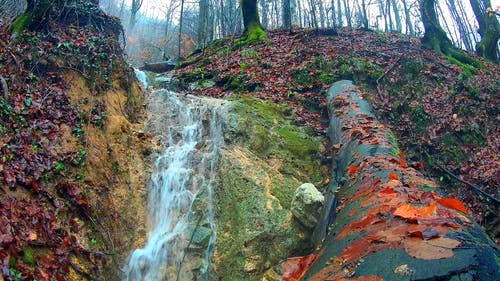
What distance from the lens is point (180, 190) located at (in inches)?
251

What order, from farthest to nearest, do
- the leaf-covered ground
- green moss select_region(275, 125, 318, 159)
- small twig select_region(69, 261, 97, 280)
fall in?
green moss select_region(275, 125, 318, 159), small twig select_region(69, 261, 97, 280), the leaf-covered ground

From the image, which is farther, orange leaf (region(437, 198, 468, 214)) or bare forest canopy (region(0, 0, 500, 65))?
bare forest canopy (region(0, 0, 500, 65))

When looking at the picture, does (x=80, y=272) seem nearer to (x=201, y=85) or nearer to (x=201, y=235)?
(x=201, y=235)

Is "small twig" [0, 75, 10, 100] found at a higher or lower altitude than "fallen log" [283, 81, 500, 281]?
higher

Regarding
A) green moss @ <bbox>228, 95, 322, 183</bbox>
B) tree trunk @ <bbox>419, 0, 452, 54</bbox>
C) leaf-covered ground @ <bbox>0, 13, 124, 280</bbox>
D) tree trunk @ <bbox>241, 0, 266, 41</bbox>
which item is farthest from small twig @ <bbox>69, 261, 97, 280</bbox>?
tree trunk @ <bbox>419, 0, 452, 54</bbox>

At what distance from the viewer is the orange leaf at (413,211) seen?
2.49m

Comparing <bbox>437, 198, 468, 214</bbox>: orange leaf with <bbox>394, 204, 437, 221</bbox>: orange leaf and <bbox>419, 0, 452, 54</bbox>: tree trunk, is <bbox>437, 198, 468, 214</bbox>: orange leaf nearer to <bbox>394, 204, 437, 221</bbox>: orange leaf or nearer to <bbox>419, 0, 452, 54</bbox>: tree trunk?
<bbox>394, 204, 437, 221</bbox>: orange leaf

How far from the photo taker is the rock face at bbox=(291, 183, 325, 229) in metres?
5.22

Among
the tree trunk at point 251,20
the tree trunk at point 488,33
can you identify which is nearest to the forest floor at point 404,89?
the tree trunk at point 251,20

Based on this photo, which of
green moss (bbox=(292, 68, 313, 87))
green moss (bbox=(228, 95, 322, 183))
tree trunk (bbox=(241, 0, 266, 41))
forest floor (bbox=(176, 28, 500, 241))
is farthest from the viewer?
tree trunk (bbox=(241, 0, 266, 41))

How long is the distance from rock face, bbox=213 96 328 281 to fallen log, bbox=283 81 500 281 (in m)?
0.65

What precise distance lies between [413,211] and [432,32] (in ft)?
39.8

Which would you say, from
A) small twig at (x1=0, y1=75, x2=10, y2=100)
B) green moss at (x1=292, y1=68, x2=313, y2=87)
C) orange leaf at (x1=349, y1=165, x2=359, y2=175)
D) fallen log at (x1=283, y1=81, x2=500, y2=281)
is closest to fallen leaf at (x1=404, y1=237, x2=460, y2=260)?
fallen log at (x1=283, y1=81, x2=500, y2=281)

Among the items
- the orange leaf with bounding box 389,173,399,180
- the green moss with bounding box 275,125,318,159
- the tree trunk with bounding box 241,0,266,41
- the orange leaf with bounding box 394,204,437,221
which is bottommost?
the orange leaf with bounding box 394,204,437,221
